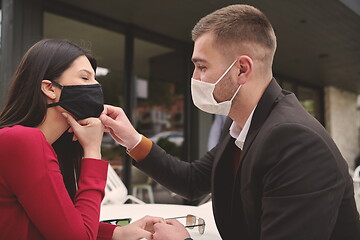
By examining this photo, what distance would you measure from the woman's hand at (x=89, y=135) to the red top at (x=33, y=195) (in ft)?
0.49

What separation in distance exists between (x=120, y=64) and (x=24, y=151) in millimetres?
4348

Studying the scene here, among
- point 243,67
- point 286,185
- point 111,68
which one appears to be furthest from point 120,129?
point 111,68

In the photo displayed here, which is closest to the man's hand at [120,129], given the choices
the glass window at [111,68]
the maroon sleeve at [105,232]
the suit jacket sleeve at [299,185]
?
the maroon sleeve at [105,232]

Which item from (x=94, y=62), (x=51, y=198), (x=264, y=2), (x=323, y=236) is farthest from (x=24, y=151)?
(x=264, y=2)

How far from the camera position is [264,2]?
4484 mm

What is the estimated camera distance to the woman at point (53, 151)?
3.26 ft

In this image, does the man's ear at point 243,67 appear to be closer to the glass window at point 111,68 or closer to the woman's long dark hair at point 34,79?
the woman's long dark hair at point 34,79

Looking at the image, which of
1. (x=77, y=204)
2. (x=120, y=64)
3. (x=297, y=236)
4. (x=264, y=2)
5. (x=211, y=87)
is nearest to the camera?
(x=297, y=236)

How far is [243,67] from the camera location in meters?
1.31

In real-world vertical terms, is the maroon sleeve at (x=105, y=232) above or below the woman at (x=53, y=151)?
below

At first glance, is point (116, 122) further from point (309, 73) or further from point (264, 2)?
point (309, 73)

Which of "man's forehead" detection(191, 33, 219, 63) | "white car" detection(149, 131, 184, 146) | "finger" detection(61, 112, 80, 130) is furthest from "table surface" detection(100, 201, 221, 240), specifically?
"white car" detection(149, 131, 184, 146)

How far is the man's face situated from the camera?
1348mm

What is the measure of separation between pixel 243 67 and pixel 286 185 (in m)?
0.53
